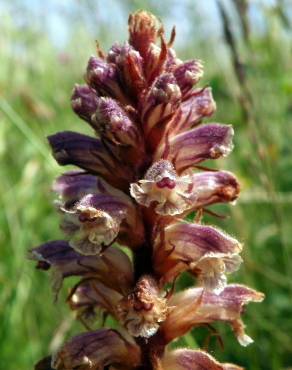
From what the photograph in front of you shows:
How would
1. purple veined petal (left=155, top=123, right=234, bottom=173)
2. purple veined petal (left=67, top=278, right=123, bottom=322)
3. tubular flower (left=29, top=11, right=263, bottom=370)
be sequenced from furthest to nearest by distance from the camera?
purple veined petal (left=67, top=278, right=123, bottom=322) → purple veined petal (left=155, top=123, right=234, bottom=173) → tubular flower (left=29, top=11, right=263, bottom=370)

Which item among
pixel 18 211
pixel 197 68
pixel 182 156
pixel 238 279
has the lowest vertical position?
pixel 238 279

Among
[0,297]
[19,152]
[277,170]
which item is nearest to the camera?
[0,297]

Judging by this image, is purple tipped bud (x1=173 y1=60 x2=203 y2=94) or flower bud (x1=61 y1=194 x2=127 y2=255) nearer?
flower bud (x1=61 y1=194 x2=127 y2=255)

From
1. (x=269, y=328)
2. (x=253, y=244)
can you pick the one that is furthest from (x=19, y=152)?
(x=269, y=328)

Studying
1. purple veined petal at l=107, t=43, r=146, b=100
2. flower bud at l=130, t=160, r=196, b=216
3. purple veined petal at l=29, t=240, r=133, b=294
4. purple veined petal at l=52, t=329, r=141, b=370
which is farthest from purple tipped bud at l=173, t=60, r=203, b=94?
purple veined petal at l=52, t=329, r=141, b=370

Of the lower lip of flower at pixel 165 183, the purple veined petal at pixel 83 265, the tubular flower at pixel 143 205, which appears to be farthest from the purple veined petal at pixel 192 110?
the purple veined petal at pixel 83 265

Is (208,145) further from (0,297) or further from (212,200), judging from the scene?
(0,297)

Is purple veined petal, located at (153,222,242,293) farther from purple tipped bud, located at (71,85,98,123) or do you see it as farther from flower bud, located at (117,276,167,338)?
purple tipped bud, located at (71,85,98,123)

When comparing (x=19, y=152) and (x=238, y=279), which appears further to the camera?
(x=19, y=152)
